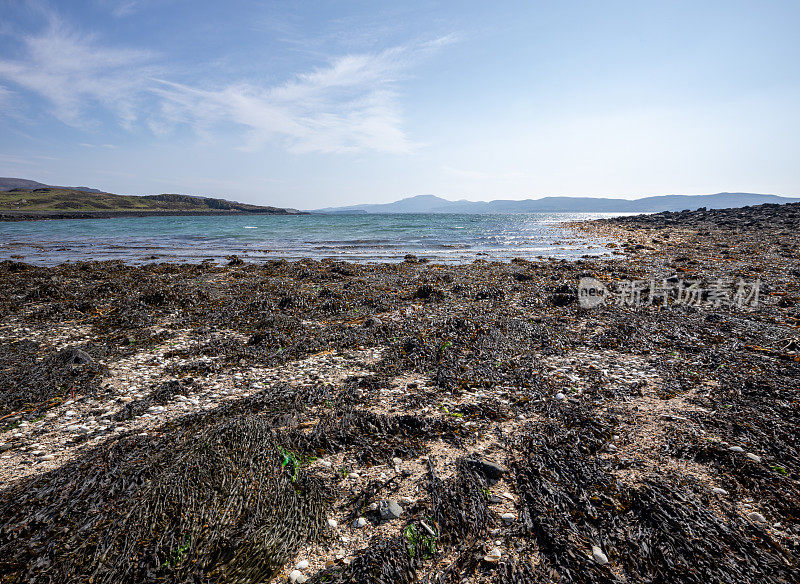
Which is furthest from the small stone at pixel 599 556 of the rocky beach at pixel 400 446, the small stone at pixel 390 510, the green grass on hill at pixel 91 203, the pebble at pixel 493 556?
the green grass on hill at pixel 91 203

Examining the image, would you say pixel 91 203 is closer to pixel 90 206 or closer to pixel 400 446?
pixel 90 206

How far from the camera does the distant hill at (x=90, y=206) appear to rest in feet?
285

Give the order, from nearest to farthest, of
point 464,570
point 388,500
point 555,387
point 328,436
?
point 464,570
point 388,500
point 328,436
point 555,387

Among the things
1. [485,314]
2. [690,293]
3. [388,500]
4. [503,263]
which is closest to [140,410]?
[388,500]

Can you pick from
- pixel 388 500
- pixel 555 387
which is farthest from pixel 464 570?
pixel 555 387

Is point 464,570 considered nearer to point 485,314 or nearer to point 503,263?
point 485,314

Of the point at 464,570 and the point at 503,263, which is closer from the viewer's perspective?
the point at 464,570

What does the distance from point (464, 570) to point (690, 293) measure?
13.4 m

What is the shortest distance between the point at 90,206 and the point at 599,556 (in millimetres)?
149430

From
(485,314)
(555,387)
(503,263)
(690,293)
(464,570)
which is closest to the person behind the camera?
(464,570)

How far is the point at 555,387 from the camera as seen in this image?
6.34 meters
